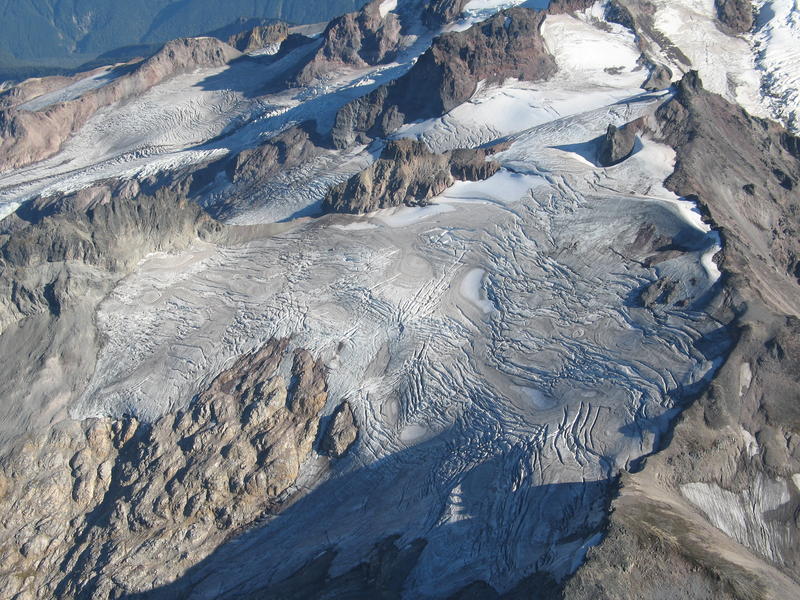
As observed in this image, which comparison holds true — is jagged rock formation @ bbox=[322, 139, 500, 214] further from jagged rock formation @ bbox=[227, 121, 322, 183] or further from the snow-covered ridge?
the snow-covered ridge

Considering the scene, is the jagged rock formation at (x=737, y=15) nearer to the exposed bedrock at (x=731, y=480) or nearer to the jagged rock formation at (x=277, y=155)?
the exposed bedrock at (x=731, y=480)

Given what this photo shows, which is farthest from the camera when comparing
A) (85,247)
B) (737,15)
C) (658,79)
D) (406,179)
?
(737,15)

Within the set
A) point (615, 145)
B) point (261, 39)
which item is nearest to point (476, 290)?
point (615, 145)

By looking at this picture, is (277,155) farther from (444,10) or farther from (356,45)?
(444,10)

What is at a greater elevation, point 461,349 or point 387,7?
point 461,349

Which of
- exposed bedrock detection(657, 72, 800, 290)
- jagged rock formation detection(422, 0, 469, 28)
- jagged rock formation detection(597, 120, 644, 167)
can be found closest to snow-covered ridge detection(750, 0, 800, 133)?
exposed bedrock detection(657, 72, 800, 290)

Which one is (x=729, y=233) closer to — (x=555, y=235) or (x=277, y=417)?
(x=555, y=235)
